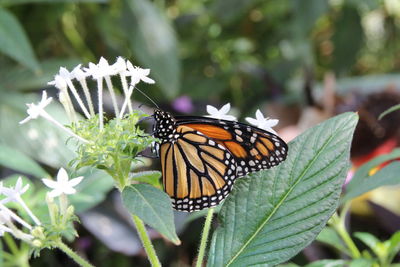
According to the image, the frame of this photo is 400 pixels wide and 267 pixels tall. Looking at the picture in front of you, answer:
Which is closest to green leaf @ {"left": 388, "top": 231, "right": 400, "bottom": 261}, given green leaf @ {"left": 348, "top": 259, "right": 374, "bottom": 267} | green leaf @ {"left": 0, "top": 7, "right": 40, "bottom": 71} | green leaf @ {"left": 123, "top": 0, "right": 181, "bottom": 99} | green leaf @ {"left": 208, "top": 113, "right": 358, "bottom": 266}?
green leaf @ {"left": 348, "top": 259, "right": 374, "bottom": 267}

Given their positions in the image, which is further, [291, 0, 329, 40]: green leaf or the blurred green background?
[291, 0, 329, 40]: green leaf

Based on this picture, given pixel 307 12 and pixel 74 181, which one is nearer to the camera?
pixel 74 181

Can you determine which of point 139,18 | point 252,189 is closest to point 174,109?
point 139,18

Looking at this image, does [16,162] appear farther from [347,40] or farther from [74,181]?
[347,40]

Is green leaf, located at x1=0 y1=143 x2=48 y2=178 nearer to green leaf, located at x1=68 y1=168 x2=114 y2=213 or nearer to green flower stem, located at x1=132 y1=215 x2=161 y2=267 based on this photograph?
green leaf, located at x1=68 y1=168 x2=114 y2=213

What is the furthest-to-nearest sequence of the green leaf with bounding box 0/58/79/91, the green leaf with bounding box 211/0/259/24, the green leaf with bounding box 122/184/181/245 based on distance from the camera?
1. the green leaf with bounding box 211/0/259/24
2. the green leaf with bounding box 0/58/79/91
3. the green leaf with bounding box 122/184/181/245

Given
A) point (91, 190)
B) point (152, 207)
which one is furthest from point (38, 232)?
point (91, 190)

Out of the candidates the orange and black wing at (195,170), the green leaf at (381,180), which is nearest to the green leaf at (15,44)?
the orange and black wing at (195,170)
